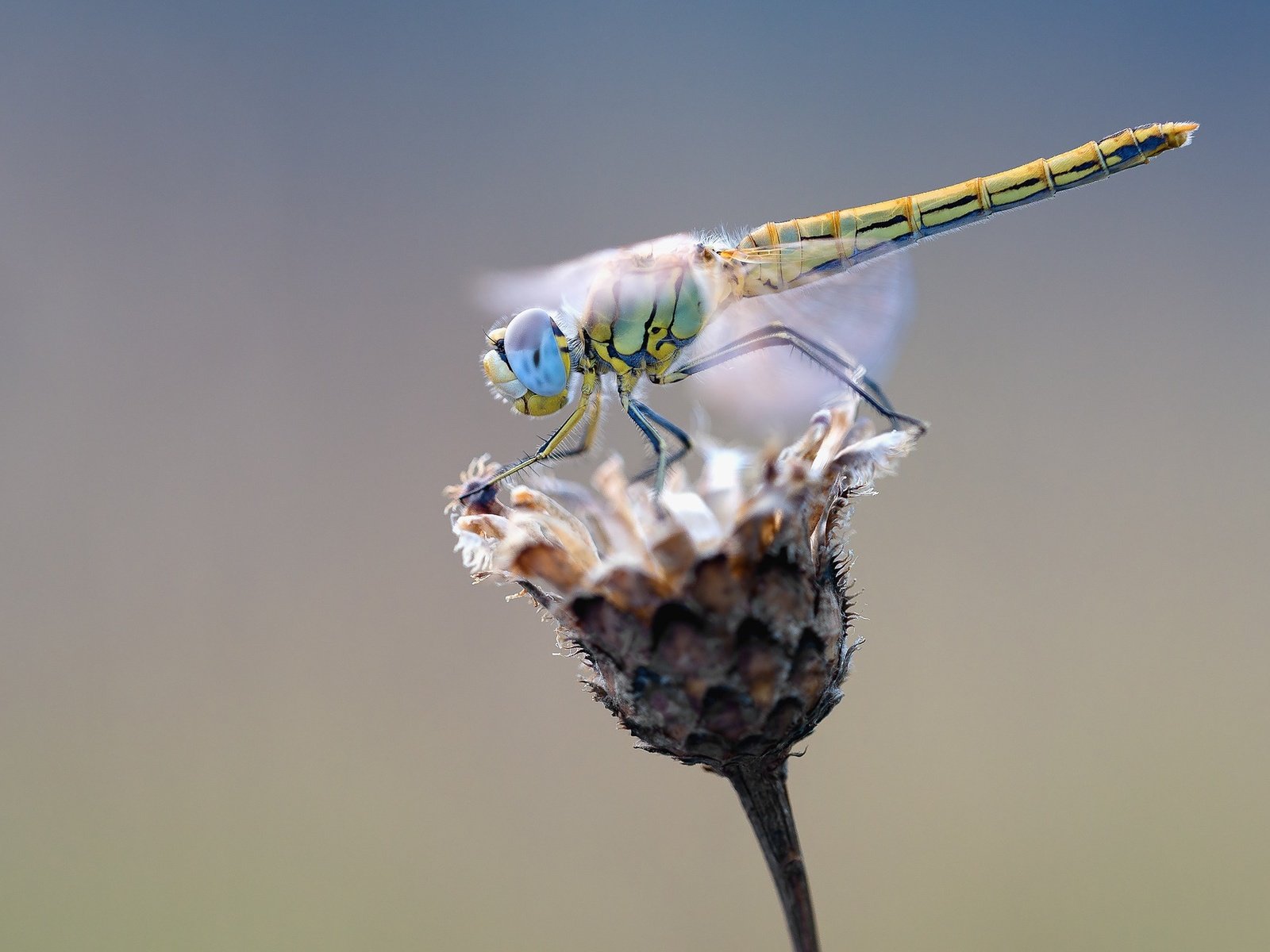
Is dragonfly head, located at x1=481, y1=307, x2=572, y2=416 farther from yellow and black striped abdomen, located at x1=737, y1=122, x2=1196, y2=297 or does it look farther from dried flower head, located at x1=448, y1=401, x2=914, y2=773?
dried flower head, located at x1=448, y1=401, x2=914, y2=773

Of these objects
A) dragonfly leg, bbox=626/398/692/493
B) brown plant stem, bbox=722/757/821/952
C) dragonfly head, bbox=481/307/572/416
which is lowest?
brown plant stem, bbox=722/757/821/952

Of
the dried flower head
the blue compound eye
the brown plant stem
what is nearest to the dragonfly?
the blue compound eye

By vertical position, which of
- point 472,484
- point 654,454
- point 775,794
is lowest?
point 775,794

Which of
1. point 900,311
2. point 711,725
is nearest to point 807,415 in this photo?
point 711,725

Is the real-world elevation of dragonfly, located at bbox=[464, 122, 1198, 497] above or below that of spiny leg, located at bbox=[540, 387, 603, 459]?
above

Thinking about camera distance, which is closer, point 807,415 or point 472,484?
point 472,484

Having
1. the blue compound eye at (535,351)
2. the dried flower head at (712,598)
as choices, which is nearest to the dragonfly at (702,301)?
the blue compound eye at (535,351)

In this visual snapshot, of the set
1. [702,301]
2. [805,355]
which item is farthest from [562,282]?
[805,355]

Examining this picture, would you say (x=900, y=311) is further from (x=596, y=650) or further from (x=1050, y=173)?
(x=596, y=650)
